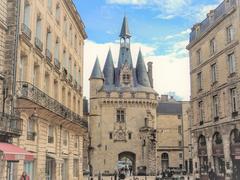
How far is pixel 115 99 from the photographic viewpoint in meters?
58.9

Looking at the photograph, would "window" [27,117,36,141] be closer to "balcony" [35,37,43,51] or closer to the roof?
"balcony" [35,37,43,51]

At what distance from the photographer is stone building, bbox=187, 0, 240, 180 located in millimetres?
25828

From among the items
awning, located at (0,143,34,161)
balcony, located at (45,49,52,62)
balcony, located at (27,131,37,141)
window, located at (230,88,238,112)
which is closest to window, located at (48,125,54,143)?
balcony, located at (27,131,37,141)

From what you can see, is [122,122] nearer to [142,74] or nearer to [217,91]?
[142,74]

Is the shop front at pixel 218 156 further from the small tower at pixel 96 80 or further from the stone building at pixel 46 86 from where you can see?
the small tower at pixel 96 80

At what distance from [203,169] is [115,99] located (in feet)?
96.8

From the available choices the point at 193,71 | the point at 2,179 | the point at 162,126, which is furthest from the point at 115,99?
the point at 2,179

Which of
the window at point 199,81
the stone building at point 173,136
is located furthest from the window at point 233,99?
the stone building at point 173,136

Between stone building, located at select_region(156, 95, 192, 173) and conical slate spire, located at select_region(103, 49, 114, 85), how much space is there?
13251 millimetres

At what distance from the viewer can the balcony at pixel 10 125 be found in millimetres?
14648

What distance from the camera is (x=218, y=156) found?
2788 cm

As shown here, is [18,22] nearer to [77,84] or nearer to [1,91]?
[1,91]

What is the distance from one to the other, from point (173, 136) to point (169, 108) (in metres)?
5.69

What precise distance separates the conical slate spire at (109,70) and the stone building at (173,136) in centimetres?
1325
